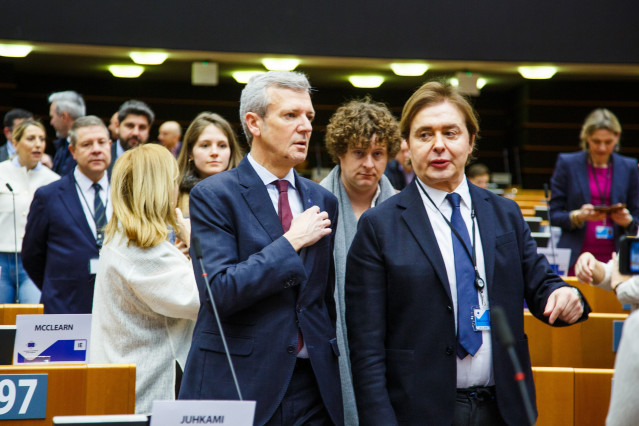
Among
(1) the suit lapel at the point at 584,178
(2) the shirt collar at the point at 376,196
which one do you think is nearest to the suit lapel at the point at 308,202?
(2) the shirt collar at the point at 376,196

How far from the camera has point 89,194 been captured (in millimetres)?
3715

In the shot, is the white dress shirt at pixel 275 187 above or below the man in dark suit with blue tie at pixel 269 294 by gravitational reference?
above

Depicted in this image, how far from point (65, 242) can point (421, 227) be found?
85.6 inches

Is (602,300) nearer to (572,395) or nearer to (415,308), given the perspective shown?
(572,395)

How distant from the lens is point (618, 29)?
8.24m

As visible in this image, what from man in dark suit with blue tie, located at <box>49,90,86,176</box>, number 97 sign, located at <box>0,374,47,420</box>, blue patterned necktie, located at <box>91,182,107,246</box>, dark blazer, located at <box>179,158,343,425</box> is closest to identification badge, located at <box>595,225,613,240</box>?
blue patterned necktie, located at <box>91,182,107,246</box>

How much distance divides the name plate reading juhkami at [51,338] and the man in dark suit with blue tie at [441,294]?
1088mm

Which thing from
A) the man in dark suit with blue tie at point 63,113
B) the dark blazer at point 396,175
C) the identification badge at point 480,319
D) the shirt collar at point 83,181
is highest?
the man in dark suit with blue tie at point 63,113

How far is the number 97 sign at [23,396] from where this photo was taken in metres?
2.02

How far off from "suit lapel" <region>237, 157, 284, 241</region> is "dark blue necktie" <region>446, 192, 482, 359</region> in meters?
0.44

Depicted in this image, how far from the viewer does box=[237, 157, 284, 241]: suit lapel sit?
6.09 feet

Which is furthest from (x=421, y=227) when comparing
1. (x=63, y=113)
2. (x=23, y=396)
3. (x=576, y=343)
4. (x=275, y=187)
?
(x=63, y=113)

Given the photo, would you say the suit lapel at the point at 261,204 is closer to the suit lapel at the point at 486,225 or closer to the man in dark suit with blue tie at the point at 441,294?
the man in dark suit with blue tie at the point at 441,294

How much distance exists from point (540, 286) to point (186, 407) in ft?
3.10
